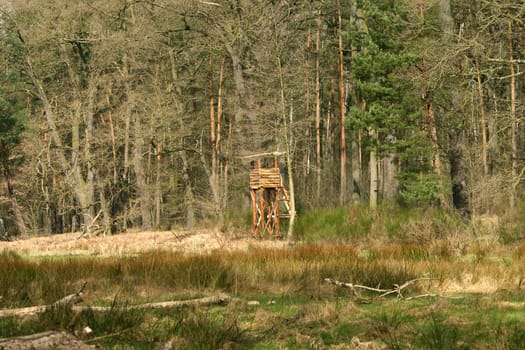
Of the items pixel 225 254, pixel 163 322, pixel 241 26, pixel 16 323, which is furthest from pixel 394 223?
pixel 16 323

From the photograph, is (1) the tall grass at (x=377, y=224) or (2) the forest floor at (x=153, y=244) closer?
(1) the tall grass at (x=377, y=224)

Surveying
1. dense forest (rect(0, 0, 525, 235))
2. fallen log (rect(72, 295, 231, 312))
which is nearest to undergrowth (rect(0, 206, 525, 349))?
fallen log (rect(72, 295, 231, 312))

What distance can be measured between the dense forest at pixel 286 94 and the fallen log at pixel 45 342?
11.7 metres

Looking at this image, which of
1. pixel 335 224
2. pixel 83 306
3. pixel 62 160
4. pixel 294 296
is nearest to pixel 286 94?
pixel 62 160

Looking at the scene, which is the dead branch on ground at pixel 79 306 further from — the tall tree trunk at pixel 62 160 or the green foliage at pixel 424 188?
the tall tree trunk at pixel 62 160

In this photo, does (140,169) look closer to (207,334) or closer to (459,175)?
(459,175)

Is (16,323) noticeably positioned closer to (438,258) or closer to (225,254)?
(225,254)

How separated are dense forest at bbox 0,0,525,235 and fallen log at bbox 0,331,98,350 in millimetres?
11697

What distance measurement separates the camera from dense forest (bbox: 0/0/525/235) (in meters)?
19.5

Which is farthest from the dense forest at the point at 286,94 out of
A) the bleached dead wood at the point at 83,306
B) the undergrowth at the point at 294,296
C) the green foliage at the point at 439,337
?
the green foliage at the point at 439,337

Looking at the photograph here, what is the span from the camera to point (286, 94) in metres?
29.8

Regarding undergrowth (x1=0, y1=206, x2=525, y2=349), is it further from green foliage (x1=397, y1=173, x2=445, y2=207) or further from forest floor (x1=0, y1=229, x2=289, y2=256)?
forest floor (x1=0, y1=229, x2=289, y2=256)

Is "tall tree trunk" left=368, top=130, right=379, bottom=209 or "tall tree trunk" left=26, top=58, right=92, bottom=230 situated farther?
"tall tree trunk" left=26, top=58, right=92, bottom=230

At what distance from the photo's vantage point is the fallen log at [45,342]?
476 centimetres
